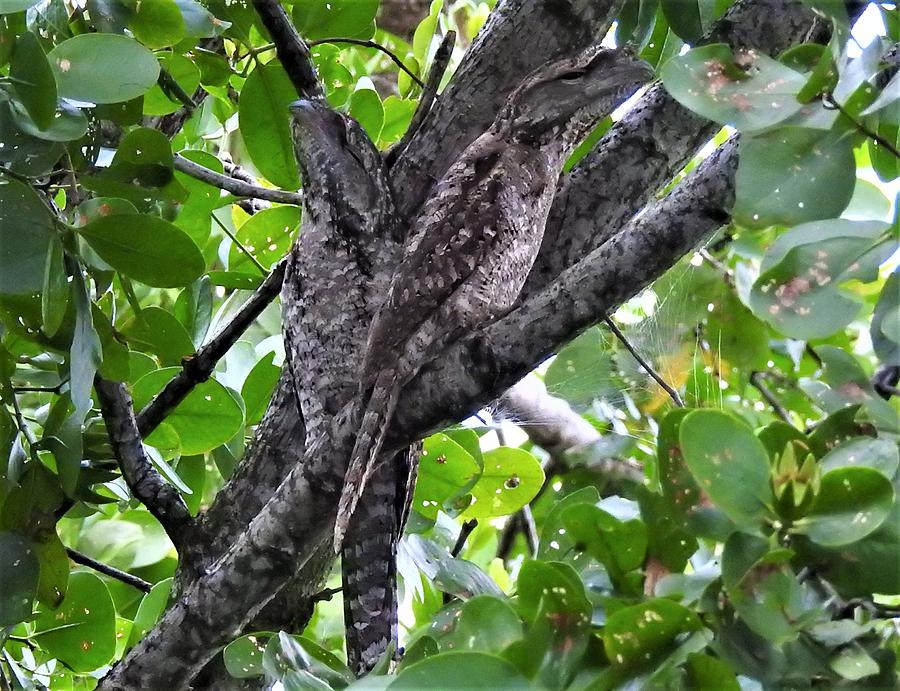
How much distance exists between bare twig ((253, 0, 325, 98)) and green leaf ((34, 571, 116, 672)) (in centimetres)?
82

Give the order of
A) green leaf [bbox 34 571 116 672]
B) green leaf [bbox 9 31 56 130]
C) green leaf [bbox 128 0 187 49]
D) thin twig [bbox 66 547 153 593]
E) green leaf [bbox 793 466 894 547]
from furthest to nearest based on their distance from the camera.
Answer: thin twig [bbox 66 547 153 593]
green leaf [bbox 34 571 116 672]
green leaf [bbox 128 0 187 49]
green leaf [bbox 9 31 56 130]
green leaf [bbox 793 466 894 547]

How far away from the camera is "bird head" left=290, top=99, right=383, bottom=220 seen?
1.33 metres

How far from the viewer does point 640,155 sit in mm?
1212

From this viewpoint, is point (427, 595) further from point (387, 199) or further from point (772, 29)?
point (772, 29)

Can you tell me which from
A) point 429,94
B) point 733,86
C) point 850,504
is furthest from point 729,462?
point 429,94

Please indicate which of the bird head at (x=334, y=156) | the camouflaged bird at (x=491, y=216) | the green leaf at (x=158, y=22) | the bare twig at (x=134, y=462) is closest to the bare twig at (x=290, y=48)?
the bird head at (x=334, y=156)

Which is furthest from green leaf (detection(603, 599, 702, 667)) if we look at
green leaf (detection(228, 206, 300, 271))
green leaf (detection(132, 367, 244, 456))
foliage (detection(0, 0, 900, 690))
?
green leaf (detection(228, 206, 300, 271))

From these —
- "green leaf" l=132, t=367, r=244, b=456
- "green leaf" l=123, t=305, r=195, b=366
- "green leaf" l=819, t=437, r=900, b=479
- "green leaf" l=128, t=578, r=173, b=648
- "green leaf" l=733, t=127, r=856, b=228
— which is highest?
"green leaf" l=733, t=127, r=856, b=228

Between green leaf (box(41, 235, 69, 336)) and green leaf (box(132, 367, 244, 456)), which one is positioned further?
green leaf (box(132, 367, 244, 456))

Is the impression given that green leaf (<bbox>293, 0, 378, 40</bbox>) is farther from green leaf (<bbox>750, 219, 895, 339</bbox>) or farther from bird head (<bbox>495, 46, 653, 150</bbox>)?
green leaf (<bbox>750, 219, 895, 339</bbox>)

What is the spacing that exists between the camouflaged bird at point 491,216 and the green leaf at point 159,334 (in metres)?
0.31

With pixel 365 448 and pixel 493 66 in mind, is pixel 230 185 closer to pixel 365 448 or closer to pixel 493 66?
pixel 493 66

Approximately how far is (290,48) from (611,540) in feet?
3.24

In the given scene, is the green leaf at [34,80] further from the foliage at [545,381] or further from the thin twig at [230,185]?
the thin twig at [230,185]
